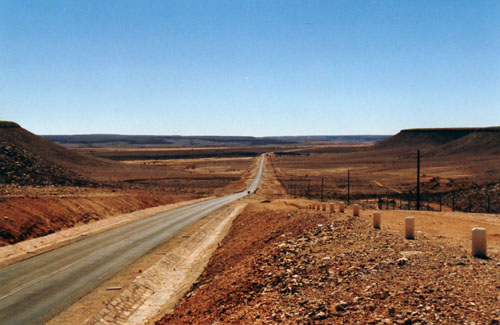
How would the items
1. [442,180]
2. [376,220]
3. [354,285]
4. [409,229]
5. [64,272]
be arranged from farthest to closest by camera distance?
[442,180] < [376,220] < [64,272] < [409,229] < [354,285]

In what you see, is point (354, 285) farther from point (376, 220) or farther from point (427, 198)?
point (427, 198)

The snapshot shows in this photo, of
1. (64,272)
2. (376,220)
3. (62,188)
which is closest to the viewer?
(64,272)

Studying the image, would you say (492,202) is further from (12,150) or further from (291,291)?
(12,150)

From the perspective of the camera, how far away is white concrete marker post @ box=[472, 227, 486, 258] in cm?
1538

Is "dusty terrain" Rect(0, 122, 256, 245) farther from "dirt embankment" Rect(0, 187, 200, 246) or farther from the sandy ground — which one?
the sandy ground

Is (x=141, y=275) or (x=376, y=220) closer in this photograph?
(x=141, y=275)

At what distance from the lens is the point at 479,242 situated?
1559 centimetres

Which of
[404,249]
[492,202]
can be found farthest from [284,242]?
[492,202]

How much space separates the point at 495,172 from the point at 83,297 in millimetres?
112752

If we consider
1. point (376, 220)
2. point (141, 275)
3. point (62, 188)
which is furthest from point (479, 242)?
point (62, 188)

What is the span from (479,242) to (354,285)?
19.7 feet

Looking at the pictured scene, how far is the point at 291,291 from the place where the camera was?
43.8ft

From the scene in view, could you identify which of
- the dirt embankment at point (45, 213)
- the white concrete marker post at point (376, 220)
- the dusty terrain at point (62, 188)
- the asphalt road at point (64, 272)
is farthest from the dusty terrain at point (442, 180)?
the dirt embankment at point (45, 213)

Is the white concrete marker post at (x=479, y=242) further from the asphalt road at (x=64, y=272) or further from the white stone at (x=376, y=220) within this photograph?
the asphalt road at (x=64, y=272)
